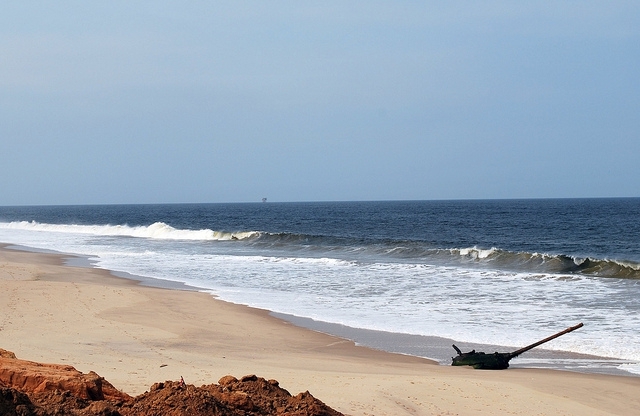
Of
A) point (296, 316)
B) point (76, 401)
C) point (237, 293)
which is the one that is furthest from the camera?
point (237, 293)

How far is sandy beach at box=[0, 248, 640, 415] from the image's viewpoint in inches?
348

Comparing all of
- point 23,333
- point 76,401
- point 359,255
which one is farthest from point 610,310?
point 359,255

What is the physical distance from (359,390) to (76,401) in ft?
12.9

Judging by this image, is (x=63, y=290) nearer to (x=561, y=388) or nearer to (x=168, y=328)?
(x=168, y=328)

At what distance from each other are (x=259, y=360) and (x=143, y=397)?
5.30 m

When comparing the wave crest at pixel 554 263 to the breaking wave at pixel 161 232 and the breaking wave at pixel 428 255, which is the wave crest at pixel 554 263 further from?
the breaking wave at pixel 161 232

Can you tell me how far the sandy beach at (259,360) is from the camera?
8852 mm

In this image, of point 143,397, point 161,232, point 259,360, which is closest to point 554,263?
point 259,360

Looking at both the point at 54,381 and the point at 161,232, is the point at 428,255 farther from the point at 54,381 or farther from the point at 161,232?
the point at 54,381

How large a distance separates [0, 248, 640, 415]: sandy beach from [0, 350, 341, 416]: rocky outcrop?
1.47m

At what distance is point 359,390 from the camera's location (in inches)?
349

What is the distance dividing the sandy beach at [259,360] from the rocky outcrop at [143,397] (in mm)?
1473

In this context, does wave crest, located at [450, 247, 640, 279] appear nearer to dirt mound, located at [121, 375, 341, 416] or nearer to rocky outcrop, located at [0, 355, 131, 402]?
dirt mound, located at [121, 375, 341, 416]

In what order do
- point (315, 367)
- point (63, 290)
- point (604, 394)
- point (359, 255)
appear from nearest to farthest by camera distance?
point (604, 394) → point (315, 367) → point (63, 290) → point (359, 255)
